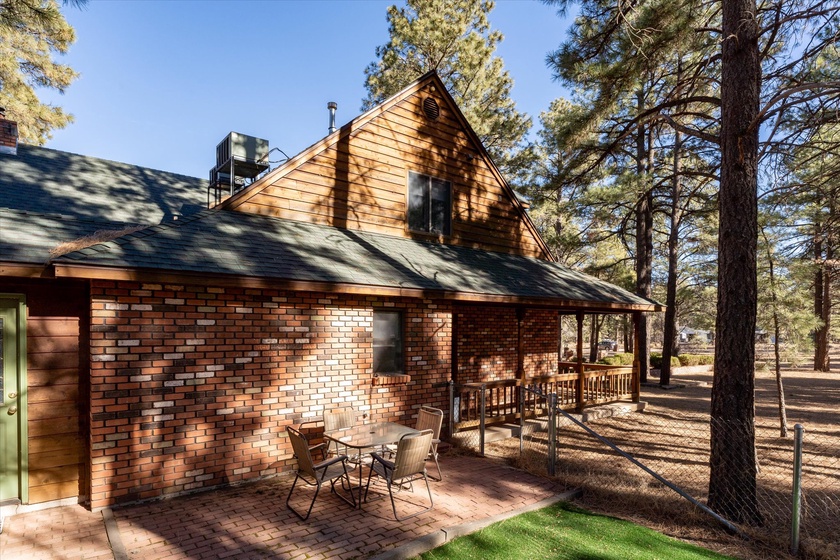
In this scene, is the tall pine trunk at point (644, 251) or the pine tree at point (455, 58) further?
the pine tree at point (455, 58)

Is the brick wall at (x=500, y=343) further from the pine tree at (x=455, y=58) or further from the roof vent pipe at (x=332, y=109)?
the pine tree at (x=455, y=58)

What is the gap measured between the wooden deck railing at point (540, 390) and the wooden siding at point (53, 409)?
600 centimetres

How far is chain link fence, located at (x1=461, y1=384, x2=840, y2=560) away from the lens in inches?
220

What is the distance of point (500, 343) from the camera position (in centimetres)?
1164

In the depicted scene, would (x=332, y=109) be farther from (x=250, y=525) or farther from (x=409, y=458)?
(x=250, y=525)

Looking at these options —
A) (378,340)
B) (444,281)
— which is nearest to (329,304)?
(378,340)

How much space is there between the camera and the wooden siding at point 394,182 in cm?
878

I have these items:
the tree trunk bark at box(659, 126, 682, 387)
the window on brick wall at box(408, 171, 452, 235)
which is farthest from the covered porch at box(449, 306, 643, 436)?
the tree trunk bark at box(659, 126, 682, 387)

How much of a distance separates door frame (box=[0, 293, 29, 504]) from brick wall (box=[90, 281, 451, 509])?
92cm

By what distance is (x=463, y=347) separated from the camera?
10820mm

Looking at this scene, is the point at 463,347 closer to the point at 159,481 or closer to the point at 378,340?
the point at 378,340

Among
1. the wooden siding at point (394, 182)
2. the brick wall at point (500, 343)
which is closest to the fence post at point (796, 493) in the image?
the brick wall at point (500, 343)

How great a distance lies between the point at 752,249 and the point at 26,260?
9.03 meters

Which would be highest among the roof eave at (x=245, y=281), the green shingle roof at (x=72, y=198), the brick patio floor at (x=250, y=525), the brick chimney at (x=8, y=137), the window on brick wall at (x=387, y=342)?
the brick chimney at (x=8, y=137)
